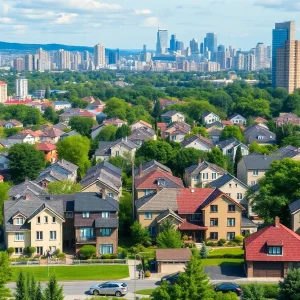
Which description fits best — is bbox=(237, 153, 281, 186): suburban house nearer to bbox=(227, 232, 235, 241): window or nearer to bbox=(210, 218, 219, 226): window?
bbox=(227, 232, 235, 241): window

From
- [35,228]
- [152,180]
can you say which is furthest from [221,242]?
[35,228]

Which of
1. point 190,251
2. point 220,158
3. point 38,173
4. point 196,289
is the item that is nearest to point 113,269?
point 190,251

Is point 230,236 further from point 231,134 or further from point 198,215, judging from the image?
point 231,134

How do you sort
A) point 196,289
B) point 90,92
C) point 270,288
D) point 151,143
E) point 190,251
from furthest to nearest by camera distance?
point 90,92, point 151,143, point 190,251, point 270,288, point 196,289

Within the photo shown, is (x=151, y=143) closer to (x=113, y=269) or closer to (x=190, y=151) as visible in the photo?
(x=190, y=151)

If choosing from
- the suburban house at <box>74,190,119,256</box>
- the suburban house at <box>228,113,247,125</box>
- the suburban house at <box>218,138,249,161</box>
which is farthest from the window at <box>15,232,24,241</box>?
the suburban house at <box>228,113,247,125</box>

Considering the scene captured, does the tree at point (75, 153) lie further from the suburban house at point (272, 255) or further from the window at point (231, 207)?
the suburban house at point (272, 255)
